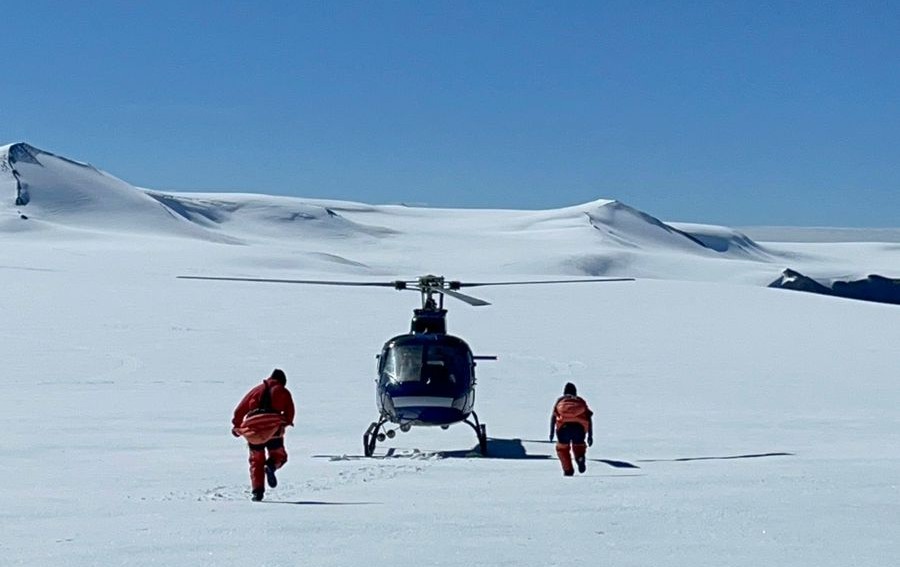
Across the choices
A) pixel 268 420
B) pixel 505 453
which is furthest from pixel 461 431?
pixel 268 420

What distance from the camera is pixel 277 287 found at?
3991cm

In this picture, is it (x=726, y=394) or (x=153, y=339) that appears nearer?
(x=726, y=394)

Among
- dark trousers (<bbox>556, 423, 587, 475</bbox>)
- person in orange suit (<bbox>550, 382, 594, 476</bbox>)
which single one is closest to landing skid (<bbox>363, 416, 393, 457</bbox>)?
person in orange suit (<bbox>550, 382, 594, 476</bbox>)

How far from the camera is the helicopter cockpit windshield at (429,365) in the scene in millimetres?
12945

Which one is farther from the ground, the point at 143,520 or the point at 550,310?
the point at 550,310

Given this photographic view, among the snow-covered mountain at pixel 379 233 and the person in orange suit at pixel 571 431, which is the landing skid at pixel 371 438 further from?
the snow-covered mountain at pixel 379 233

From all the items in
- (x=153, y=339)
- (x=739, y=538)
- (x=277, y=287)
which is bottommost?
(x=739, y=538)

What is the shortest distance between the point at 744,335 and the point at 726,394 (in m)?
10.8

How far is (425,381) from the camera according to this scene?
12.9 metres

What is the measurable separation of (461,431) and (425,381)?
12.0 feet

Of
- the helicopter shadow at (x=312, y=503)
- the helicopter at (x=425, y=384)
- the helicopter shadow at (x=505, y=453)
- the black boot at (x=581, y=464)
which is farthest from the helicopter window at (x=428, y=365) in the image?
the helicopter shadow at (x=312, y=503)

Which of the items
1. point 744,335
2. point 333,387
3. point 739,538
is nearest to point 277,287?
point 744,335

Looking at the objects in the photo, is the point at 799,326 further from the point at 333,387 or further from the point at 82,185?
the point at 82,185

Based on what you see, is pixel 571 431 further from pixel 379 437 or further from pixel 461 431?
pixel 461 431
